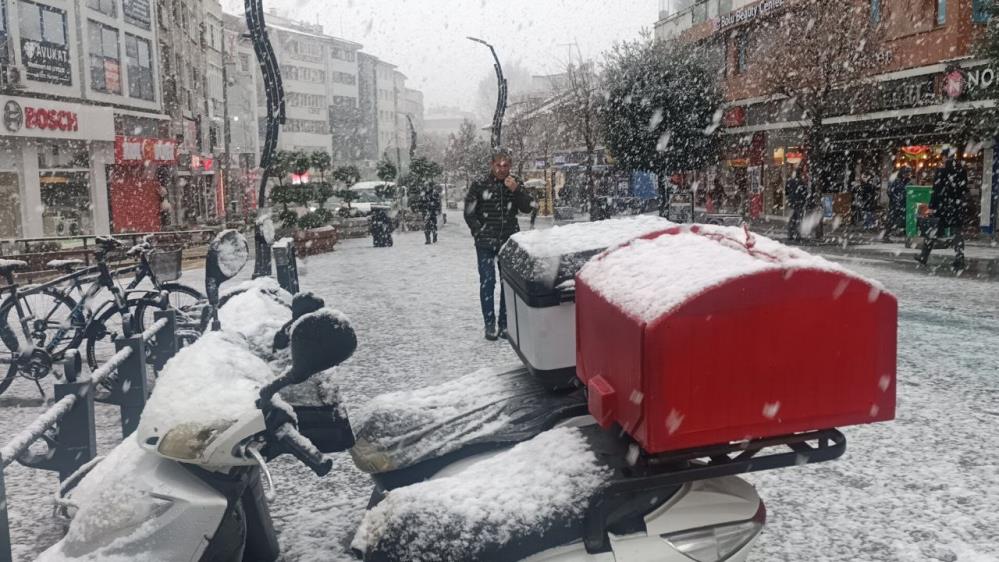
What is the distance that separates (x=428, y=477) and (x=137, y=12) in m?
35.5

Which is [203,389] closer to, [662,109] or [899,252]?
[899,252]

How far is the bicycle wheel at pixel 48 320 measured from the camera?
7.05m

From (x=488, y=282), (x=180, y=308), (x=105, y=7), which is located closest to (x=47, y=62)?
(x=105, y=7)

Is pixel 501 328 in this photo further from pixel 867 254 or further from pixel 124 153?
pixel 124 153

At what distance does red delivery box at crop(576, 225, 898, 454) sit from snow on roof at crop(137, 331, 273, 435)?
102 cm

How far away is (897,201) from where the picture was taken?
69.4 ft

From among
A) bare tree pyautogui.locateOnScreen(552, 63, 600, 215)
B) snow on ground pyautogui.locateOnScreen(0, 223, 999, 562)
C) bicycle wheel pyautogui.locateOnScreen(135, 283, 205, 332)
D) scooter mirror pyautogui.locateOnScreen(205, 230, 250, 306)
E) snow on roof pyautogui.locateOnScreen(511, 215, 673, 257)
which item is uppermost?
bare tree pyautogui.locateOnScreen(552, 63, 600, 215)

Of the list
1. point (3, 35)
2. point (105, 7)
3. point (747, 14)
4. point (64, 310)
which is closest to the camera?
point (64, 310)

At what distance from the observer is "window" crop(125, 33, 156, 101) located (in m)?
31.6

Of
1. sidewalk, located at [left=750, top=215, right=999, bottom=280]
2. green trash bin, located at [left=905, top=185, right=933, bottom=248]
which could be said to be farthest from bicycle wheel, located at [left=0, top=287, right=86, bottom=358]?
green trash bin, located at [left=905, top=185, right=933, bottom=248]

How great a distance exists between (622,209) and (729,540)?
1062 inches

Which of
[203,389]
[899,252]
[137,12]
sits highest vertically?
[137,12]

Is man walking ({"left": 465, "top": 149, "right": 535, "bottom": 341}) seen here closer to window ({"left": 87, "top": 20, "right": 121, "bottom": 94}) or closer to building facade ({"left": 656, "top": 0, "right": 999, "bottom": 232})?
building facade ({"left": 656, "top": 0, "right": 999, "bottom": 232})

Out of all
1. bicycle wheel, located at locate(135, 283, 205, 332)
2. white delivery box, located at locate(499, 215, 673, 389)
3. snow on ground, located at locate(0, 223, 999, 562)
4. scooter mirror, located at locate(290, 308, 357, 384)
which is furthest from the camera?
bicycle wheel, located at locate(135, 283, 205, 332)
